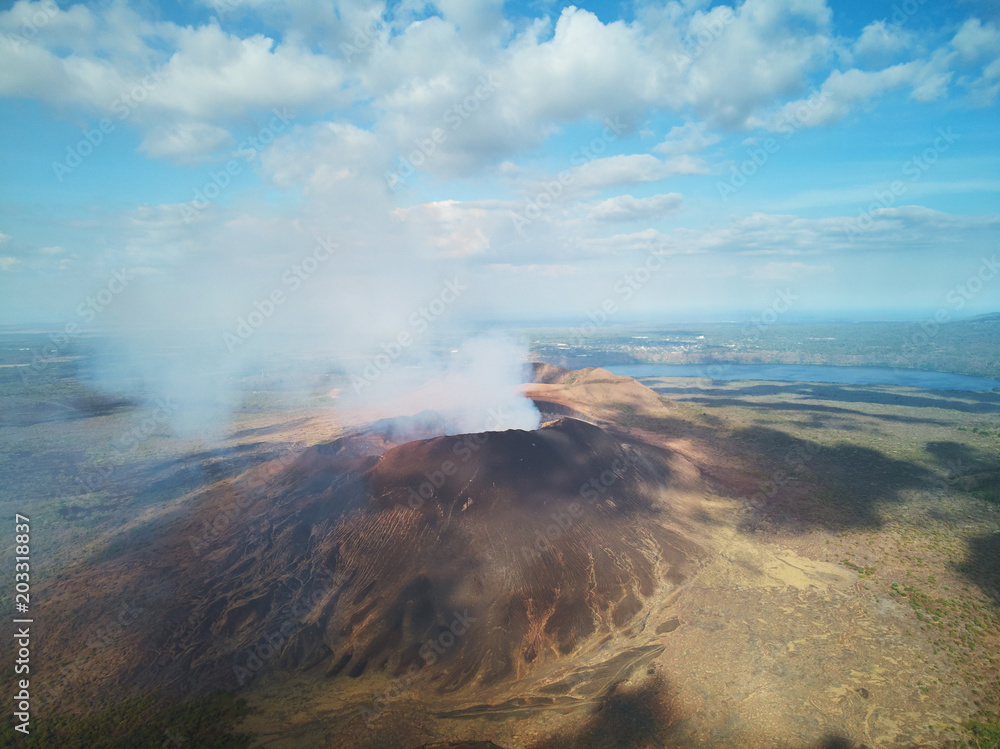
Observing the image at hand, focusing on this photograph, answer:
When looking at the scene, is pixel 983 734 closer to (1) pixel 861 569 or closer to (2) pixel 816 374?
(1) pixel 861 569

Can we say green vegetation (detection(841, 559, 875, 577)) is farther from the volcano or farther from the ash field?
the volcano

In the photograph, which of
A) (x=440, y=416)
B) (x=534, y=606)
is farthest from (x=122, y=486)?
(x=534, y=606)

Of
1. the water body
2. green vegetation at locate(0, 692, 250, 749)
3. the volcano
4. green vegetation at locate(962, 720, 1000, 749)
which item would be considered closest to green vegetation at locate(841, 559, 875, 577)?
the volcano

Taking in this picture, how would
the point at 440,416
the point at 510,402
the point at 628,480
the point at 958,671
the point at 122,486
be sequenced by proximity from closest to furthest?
the point at 958,671 → the point at 628,480 → the point at 122,486 → the point at 440,416 → the point at 510,402

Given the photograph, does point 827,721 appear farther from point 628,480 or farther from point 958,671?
point 628,480

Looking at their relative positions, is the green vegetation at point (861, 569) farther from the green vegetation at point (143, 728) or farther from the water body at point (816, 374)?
the water body at point (816, 374)

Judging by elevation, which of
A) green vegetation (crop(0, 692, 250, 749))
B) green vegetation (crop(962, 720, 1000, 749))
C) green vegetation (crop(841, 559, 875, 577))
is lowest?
green vegetation (crop(0, 692, 250, 749))
